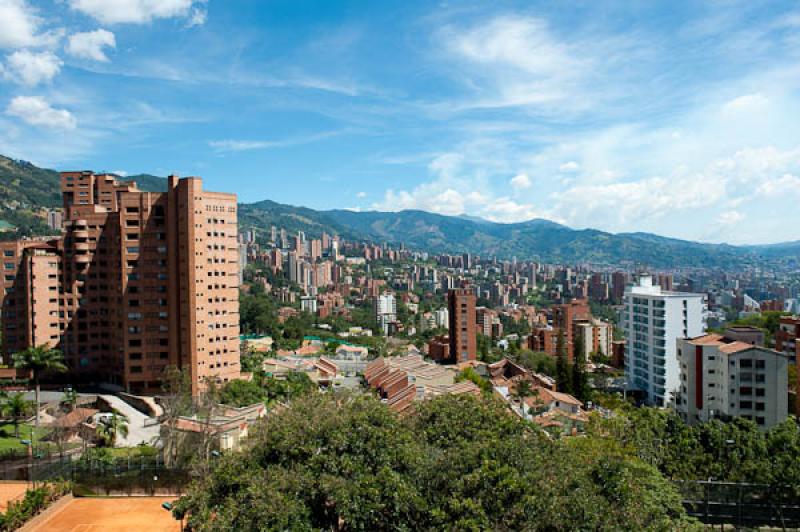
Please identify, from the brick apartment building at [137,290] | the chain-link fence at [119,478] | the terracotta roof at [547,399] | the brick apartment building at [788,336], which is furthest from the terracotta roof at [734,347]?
the brick apartment building at [137,290]

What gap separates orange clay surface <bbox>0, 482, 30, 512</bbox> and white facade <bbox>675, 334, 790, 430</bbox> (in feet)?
79.0

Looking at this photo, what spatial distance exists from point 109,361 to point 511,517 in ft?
86.9

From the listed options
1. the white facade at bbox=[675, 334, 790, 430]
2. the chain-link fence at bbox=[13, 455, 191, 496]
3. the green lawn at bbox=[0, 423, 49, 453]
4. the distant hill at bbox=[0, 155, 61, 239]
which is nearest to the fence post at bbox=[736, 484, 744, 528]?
the white facade at bbox=[675, 334, 790, 430]

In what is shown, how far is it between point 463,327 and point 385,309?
35.5m

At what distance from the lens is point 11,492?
53.9ft

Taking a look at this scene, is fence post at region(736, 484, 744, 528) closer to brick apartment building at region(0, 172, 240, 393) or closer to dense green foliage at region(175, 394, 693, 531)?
dense green foliage at region(175, 394, 693, 531)

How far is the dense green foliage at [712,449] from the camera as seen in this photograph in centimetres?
1523

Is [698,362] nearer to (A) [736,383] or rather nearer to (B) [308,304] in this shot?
(A) [736,383]

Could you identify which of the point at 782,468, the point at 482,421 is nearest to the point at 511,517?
the point at 482,421

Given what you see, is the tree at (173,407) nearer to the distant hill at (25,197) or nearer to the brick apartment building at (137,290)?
the brick apartment building at (137,290)

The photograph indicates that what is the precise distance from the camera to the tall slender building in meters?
45.3

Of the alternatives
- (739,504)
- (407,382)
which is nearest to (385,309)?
(407,382)

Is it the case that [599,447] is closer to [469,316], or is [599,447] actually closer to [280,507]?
[280,507]

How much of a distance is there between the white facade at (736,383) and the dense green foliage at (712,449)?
6.16 meters
